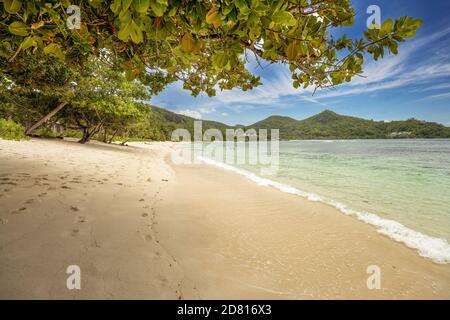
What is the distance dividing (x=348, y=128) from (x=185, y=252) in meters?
125

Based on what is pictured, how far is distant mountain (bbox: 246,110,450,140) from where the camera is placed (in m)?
85.6

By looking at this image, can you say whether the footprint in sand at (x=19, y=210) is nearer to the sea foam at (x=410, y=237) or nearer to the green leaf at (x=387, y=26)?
the green leaf at (x=387, y=26)

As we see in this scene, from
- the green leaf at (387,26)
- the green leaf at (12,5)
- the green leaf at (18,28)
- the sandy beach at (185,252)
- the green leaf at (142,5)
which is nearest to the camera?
the green leaf at (142,5)

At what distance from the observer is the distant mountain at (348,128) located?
281 feet

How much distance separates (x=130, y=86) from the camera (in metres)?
17.2

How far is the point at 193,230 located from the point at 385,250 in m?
2.88

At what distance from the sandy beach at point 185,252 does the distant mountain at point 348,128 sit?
109308 mm

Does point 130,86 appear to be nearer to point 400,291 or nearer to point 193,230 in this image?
point 193,230

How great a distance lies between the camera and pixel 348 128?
4318 inches

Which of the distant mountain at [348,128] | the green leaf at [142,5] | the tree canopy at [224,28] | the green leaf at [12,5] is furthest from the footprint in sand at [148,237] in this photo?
the distant mountain at [348,128]

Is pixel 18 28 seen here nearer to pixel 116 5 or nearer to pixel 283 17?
pixel 116 5

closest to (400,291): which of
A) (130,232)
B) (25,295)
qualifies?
(130,232)

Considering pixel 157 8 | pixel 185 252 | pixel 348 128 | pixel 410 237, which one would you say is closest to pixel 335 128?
pixel 348 128

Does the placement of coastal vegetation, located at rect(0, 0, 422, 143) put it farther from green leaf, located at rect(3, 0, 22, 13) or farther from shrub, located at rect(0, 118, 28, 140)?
shrub, located at rect(0, 118, 28, 140)
